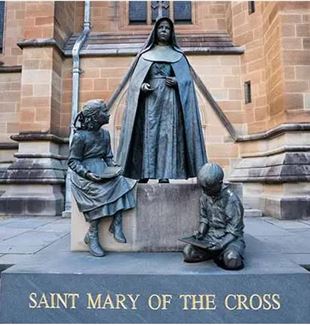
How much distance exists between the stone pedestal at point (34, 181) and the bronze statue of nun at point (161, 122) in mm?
4480

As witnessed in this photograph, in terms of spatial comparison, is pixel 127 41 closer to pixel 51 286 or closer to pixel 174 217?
pixel 174 217

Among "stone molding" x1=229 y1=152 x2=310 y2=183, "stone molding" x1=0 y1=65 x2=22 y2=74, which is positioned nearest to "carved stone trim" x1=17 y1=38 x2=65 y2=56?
"stone molding" x1=0 y1=65 x2=22 y2=74

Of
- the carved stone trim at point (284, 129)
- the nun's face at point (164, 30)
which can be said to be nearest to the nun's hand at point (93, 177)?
the nun's face at point (164, 30)

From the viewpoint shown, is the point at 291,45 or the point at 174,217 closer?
the point at 174,217

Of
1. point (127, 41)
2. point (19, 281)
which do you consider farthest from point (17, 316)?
point (127, 41)

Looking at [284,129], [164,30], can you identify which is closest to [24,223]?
[164,30]

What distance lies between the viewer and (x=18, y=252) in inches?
143

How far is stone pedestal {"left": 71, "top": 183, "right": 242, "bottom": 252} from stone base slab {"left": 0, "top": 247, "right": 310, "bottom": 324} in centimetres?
80

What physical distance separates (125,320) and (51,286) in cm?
59

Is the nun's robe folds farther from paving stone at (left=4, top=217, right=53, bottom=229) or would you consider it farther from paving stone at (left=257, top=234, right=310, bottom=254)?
paving stone at (left=4, top=217, right=53, bottom=229)

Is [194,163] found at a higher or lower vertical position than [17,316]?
higher

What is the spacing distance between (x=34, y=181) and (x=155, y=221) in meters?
5.20

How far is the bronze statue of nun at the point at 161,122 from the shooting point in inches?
142

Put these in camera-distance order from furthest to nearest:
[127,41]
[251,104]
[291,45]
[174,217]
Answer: [127,41] < [251,104] < [291,45] < [174,217]
